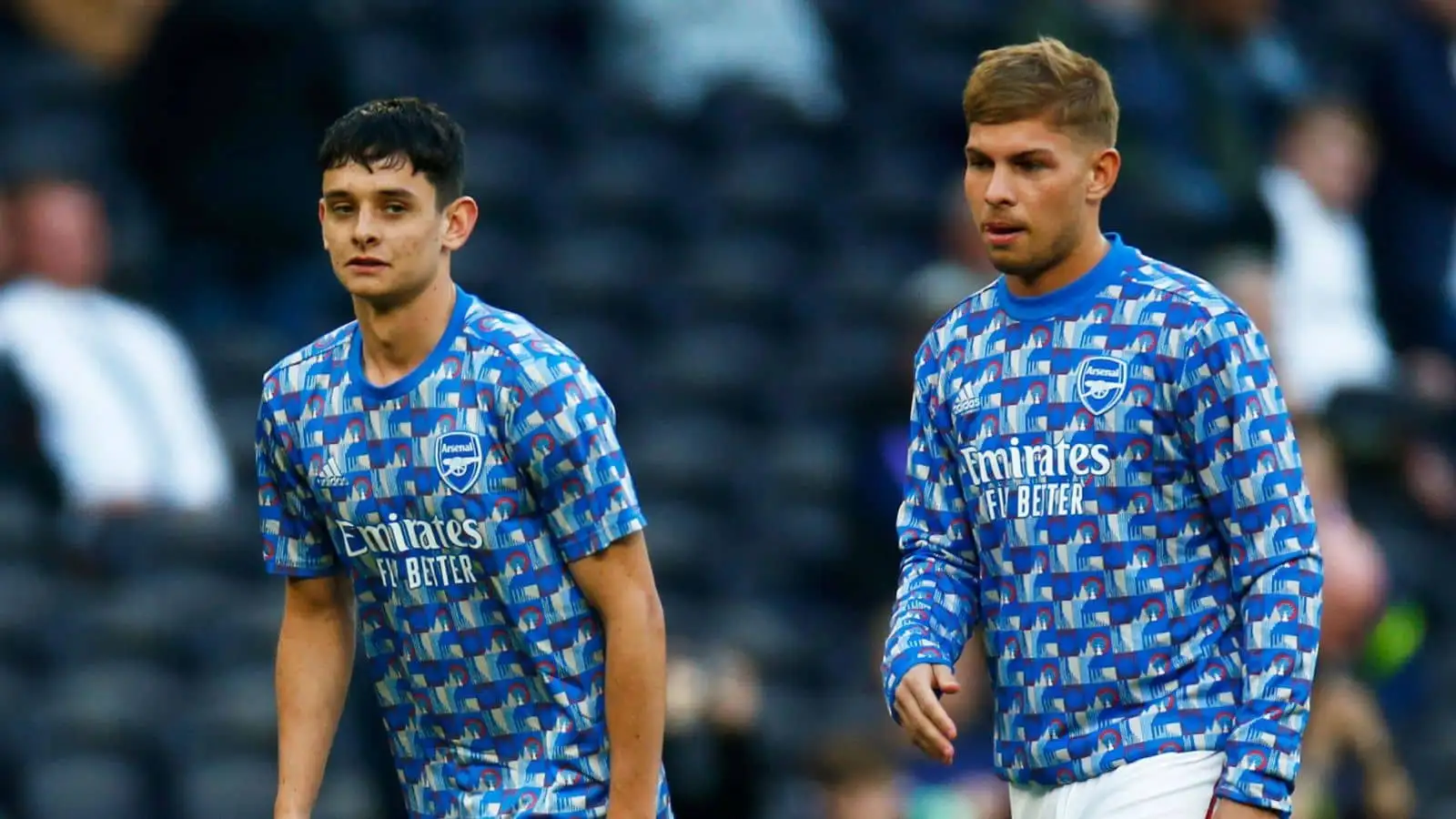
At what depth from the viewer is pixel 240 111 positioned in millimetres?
9945

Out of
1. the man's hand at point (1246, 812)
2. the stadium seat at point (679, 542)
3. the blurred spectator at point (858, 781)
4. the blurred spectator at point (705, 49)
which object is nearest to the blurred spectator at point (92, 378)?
the stadium seat at point (679, 542)

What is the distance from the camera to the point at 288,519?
5312 mm

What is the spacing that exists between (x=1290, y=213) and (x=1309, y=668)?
6841 mm

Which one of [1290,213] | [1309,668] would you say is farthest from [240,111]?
[1309,668]

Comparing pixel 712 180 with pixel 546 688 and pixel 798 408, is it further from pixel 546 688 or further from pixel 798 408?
pixel 546 688

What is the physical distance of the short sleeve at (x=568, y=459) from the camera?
5.03 metres

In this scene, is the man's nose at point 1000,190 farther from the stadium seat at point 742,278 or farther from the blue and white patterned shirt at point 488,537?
the stadium seat at point 742,278

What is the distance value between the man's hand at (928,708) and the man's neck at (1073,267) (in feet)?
2.34

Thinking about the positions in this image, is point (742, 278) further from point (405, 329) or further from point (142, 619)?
point (405, 329)

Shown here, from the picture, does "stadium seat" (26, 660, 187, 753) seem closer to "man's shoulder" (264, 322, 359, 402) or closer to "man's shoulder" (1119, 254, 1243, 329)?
"man's shoulder" (264, 322, 359, 402)

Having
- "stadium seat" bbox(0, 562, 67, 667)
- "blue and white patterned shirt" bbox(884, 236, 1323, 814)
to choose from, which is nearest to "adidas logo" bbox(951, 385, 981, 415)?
"blue and white patterned shirt" bbox(884, 236, 1323, 814)

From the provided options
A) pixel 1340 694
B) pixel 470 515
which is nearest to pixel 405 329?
pixel 470 515

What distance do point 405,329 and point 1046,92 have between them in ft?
4.13

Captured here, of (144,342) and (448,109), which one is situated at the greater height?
(448,109)
